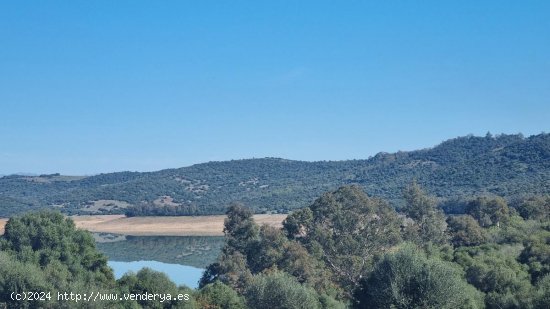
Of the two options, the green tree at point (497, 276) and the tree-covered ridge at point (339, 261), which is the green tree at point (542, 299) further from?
the green tree at point (497, 276)

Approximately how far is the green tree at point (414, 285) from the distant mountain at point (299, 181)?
53626mm

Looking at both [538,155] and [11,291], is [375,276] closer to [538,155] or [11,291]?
[11,291]

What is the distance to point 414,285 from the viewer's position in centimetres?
2720

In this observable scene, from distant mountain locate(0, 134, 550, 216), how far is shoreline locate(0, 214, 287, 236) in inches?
153

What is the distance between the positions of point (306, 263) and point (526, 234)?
15.7m

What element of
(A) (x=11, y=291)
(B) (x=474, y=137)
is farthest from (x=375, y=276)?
(B) (x=474, y=137)

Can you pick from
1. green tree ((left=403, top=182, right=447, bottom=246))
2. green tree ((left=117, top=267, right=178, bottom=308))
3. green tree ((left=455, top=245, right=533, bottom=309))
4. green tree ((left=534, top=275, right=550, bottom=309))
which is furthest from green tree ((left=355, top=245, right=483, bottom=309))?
green tree ((left=403, top=182, right=447, bottom=246))

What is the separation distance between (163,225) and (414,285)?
259 feet

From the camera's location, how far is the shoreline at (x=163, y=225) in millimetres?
96387

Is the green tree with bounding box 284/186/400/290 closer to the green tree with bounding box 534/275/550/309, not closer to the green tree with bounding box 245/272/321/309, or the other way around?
the green tree with bounding box 245/272/321/309

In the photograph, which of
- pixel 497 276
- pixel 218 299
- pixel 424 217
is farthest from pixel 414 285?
pixel 424 217

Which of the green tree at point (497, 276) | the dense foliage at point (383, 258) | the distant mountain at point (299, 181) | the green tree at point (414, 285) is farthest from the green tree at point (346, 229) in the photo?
the distant mountain at point (299, 181)

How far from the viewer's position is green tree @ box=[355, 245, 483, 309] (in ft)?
86.9

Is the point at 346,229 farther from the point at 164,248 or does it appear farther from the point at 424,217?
the point at 164,248
